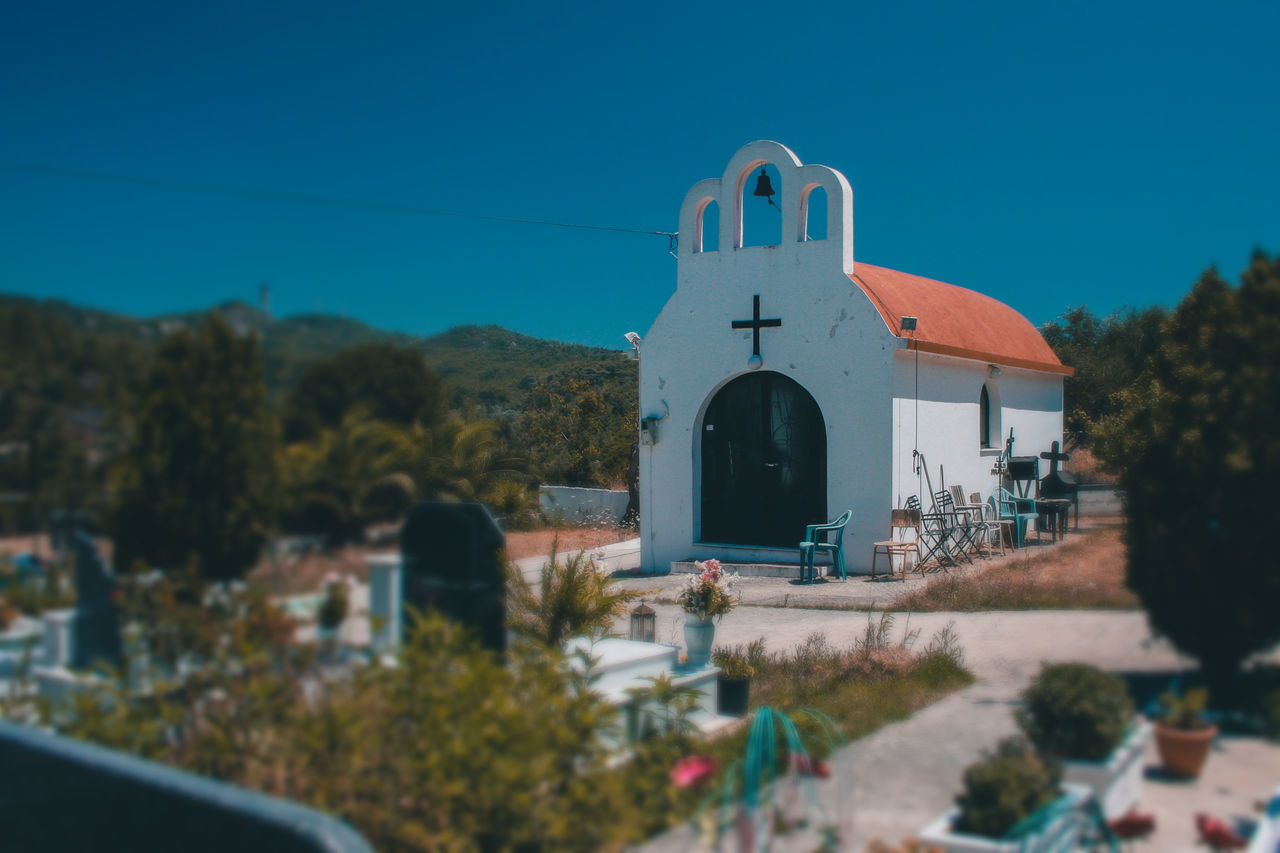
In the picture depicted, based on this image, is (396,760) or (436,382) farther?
(436,382)

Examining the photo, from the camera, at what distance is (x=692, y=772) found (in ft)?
12.4

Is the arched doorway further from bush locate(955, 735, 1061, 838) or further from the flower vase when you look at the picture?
bush locate(955, 735, 1061, 838)

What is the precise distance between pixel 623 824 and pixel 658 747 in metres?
0.83

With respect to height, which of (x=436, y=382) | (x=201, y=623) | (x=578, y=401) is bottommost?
(x=201, y=623)

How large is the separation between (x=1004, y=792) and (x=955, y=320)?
12458 mm

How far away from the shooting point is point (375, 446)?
13.9ft

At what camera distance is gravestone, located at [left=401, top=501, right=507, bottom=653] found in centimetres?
441

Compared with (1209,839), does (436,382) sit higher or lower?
higher

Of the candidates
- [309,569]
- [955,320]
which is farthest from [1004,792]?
[955,320]

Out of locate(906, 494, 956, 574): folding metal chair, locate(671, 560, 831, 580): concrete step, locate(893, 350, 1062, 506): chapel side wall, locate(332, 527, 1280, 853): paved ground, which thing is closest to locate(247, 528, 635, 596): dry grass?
locate(332, 527, 1280, 853): paved ground

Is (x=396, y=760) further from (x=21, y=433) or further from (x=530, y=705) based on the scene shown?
(x=21, y=433)

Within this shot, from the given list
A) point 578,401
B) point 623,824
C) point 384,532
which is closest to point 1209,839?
point 623,824

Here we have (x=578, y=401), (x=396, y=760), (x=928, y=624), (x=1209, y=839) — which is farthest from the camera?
(x=578, y=401)

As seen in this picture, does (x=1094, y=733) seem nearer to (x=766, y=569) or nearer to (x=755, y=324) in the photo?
(x=766, y=569)
